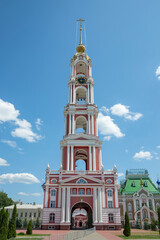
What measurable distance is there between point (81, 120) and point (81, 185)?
17920 millimetres

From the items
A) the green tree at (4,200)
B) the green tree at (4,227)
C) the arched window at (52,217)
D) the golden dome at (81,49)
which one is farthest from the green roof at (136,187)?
the green tree at (4,227)

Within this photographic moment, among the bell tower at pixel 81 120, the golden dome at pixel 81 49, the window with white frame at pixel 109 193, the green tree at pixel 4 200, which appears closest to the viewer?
the window with white frame at pixel 109 193

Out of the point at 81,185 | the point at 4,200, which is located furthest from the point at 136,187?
the point at 4,200

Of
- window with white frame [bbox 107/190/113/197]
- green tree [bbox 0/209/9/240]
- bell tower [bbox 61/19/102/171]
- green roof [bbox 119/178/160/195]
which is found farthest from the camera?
green roof [bbox 119/178/160/195]

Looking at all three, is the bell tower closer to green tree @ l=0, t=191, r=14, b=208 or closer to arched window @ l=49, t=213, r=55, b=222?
arched window @ l=49, t=213, r=55, b=222

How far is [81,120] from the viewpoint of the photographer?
50906 mm

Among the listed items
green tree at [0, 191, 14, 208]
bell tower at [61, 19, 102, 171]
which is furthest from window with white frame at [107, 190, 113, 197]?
green tree at [0, 191, 14, 208]

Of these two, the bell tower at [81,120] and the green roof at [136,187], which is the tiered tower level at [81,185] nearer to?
the bell tower at [81,120]

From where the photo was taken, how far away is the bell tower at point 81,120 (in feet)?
139

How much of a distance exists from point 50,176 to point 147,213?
27862 mm

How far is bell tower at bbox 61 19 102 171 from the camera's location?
42.4 meters

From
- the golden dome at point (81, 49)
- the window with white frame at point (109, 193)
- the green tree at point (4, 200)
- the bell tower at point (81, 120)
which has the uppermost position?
the golden dome at point (81, 49)

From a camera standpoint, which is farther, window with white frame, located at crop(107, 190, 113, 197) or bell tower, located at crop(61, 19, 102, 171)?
bell tower, located at crop(61, 19, 102, 171)

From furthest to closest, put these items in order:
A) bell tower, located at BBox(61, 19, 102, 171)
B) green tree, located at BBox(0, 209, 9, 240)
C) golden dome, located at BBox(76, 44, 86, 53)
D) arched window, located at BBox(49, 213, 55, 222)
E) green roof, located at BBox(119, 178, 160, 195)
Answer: golden dome, located at BBox(76, 44, 86, 53) → green roof, located at BBox(119, 178, 160, 195) → bell tower, located at BBox(61, 19, 102, 171) → arched window, located at BBox(49, 213, 55, 222) → green tree, located at BBox(0, 209, 9, 240)
